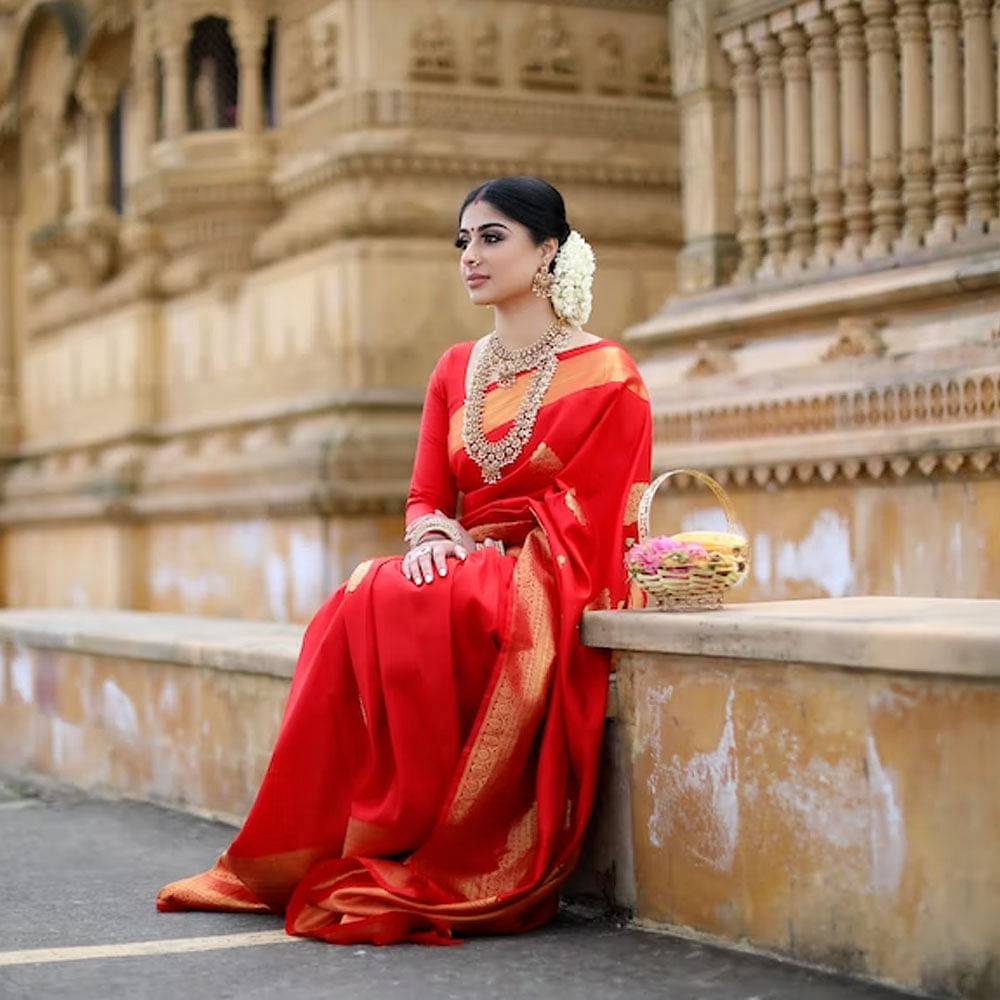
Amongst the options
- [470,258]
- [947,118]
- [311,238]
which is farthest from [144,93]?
[470,258]

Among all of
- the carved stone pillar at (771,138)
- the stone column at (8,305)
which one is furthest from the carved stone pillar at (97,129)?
the carved stone pillar at (771,138)

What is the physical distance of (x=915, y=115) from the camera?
6363mm

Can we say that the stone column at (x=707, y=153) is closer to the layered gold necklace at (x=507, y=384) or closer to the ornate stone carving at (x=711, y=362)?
the ornate stone carving at (x=711, y=362)

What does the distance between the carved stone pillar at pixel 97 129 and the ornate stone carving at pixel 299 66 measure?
3.00 meters

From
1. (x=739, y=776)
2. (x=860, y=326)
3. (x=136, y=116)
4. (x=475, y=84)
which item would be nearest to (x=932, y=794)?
(x=739, y=776)

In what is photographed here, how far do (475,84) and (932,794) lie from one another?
6945mm

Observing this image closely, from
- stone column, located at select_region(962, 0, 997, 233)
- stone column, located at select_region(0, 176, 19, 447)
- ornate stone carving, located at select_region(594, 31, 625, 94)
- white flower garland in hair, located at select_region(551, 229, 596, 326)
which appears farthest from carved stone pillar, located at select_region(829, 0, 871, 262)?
stone column, located at select_region(0, 176, 19, 447)

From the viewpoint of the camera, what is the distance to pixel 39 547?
44.0ft

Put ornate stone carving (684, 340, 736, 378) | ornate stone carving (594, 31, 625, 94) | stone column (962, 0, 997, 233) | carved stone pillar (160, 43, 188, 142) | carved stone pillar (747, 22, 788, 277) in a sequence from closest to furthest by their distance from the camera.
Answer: stone column (962, 0, 997, 233), ornate stone carving (684, 340, 736, 378), carved stone pillar (747, 22, 788, 277), ornate stone carving (594, 31, 625, 94), carved stone pillar (160, 43, 188, 142)

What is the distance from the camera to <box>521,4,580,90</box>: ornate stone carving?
974 cm

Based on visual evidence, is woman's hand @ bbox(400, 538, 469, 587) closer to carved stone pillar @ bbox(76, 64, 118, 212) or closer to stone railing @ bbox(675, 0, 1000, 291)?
stone railing @ bbox(675, 0, 1000, 291)

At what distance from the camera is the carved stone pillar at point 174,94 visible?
34.6 ft

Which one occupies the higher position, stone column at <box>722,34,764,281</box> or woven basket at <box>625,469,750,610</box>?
stone column at <box>722,34,764,281</box>

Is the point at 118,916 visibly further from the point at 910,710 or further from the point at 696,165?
the point at 696,165
